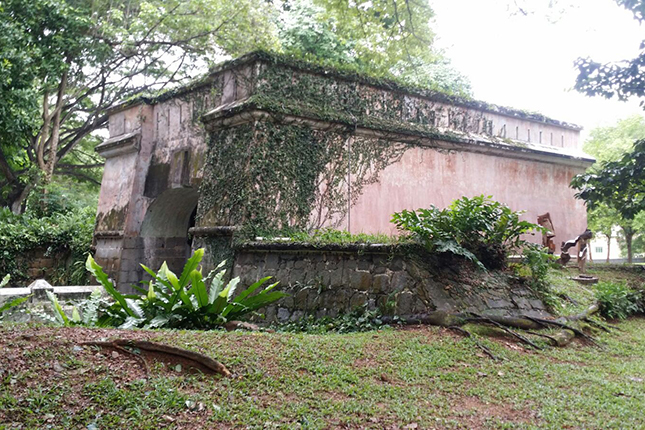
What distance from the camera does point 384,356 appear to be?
4.90m

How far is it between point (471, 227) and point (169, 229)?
24.2 ft

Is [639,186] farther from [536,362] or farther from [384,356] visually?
[384,356]

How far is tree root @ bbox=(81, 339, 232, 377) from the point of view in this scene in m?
3.92

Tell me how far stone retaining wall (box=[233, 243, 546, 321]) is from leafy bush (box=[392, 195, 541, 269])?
0.25m

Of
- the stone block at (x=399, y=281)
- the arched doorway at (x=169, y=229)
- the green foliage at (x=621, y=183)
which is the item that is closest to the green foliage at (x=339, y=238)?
the stone block at (x=399, y=281)

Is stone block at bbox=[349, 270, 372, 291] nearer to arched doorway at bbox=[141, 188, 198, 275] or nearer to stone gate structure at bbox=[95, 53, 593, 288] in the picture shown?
stone gate structure at bbox=[95, 53, 593, 288]

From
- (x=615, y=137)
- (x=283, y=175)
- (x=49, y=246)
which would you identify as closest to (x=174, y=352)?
(x=283, y=175)

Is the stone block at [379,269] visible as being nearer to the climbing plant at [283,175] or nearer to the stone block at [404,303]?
the stone block at [404,303]

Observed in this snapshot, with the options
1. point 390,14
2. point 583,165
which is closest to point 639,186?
point 583,165

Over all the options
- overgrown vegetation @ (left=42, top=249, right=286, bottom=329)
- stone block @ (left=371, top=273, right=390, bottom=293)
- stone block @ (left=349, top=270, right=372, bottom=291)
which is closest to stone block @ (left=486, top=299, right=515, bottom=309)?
stone block @ (left=371, top=273, right=390, bottom=293)

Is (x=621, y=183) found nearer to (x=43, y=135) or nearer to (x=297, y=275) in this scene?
(x=297, y=275)

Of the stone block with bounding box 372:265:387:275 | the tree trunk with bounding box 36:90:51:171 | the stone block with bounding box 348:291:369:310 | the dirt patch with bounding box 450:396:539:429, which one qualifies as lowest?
the dirt patch with bounding box 450:396:539:429

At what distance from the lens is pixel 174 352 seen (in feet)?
13.1

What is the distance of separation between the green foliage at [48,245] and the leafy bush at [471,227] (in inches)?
330
